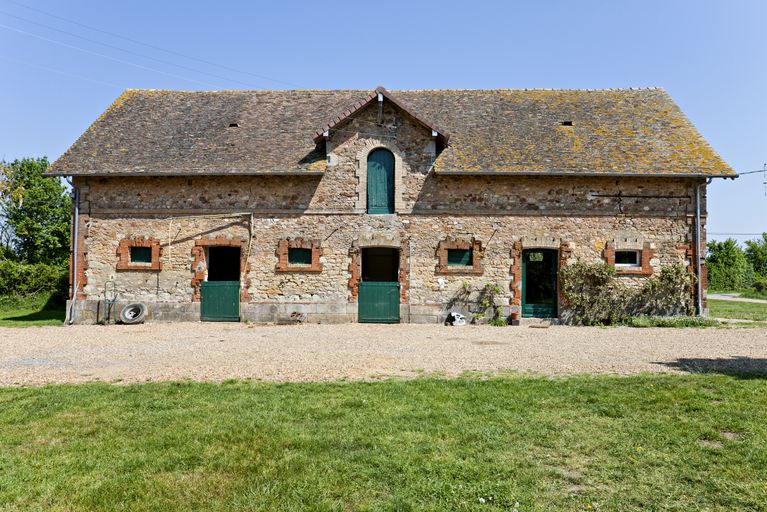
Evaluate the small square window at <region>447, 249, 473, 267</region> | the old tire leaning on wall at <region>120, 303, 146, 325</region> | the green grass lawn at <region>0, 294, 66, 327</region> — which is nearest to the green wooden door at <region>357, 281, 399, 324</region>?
the small square window at <region>447, 249, 473, 267</region>

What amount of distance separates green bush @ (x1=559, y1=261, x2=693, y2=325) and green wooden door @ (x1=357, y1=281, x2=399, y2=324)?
5052 millimetres

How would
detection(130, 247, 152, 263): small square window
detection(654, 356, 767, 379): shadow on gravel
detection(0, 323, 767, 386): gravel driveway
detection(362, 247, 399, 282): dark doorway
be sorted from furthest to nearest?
detection(362, 247, 399, 282): dark doorway < detection(130, 247, 152, 263): small square window < detection(0, 323, 767, 386): gravel driveway < detection(654, 356, 767, 379): shadow on gravel

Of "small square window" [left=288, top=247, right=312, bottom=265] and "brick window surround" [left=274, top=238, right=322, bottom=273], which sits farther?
"small square window" [left=288, top=247, right=312, bottom=265]

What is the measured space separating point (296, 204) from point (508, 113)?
26.2 ft

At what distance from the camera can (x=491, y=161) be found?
15797 millimetres

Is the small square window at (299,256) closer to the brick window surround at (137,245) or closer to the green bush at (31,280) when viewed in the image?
the brick window surround at (137,245)

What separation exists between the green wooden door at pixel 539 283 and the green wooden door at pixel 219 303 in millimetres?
8853

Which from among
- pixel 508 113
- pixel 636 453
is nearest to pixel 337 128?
pixel 508 113

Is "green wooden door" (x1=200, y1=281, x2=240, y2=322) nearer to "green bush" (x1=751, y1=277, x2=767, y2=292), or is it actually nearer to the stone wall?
the stone wall

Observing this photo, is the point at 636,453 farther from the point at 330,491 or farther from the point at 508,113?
the point at 508,113

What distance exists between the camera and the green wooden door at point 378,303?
15836 mm

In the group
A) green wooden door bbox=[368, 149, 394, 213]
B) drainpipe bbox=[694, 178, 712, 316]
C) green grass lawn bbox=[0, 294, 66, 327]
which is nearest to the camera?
drainpipe bbox=[694, 178, 712, 316]

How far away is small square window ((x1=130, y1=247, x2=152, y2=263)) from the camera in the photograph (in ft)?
53.5

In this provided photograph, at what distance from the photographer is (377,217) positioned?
15.9 metres
